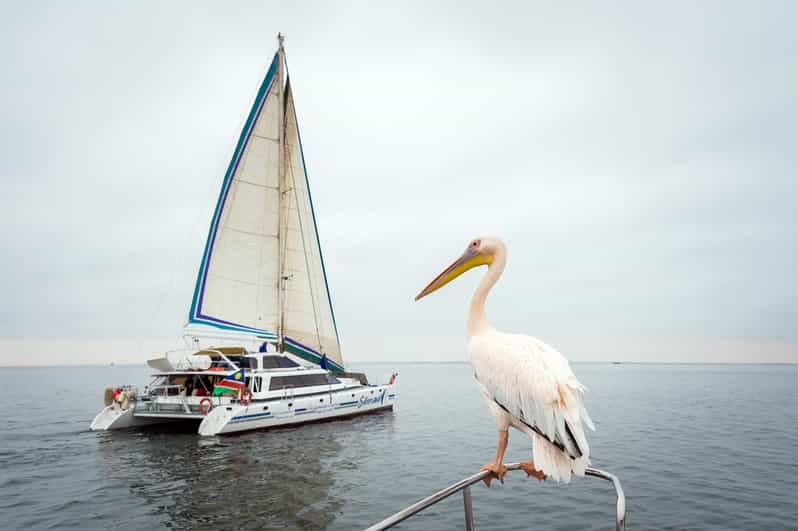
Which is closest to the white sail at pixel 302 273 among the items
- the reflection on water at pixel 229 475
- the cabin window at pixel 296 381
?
the cabin window at pixel 296 381

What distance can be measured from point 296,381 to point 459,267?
55.1 feet

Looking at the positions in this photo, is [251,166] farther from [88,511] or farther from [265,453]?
[88,511]

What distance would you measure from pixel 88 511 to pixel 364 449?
8.87 m

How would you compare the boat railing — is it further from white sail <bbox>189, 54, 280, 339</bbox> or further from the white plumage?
white sail <bbox>189, 54, 280, 339</bbox>

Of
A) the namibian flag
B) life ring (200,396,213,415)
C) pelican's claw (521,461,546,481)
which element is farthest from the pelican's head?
life ring (200,396,213,415)

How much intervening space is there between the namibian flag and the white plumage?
14981 millimetres

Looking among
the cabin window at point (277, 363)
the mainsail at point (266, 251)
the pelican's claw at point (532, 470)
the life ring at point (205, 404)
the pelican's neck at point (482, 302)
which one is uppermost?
the mainsail at point (266, 251)

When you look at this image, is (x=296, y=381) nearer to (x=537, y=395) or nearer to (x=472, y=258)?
(x=472, y=258)

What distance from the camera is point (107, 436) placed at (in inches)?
717

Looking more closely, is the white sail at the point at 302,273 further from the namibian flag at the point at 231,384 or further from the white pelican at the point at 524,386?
the white pelican at the point at 524,386

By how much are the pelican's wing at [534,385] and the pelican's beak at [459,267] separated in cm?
57

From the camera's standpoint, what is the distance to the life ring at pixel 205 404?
54.7 feet

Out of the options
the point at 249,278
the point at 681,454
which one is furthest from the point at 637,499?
the point at 249,278

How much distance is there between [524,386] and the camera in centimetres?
346
